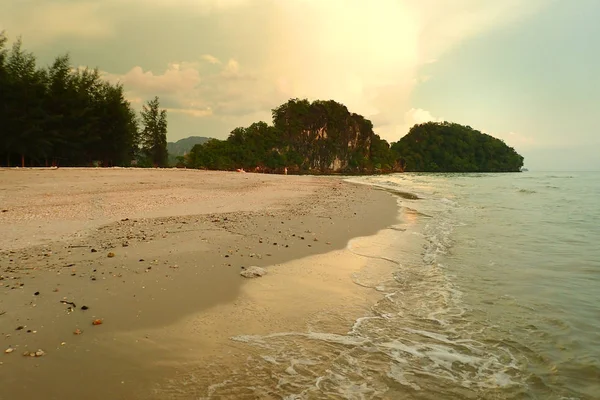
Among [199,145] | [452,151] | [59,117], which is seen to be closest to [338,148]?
[199,145]

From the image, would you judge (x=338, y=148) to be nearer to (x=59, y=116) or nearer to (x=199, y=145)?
(x=199, y=145)

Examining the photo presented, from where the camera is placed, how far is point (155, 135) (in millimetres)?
57312

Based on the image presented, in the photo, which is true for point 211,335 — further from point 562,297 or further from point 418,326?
point 562,297

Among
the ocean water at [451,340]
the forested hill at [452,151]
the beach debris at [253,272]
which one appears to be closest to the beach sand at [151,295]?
the beach debris at [253,272]

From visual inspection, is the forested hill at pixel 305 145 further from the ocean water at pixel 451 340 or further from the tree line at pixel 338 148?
the ocean water at pixel 451 340

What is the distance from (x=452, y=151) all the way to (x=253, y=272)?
194 metres

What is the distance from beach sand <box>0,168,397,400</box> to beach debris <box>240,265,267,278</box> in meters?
0.16

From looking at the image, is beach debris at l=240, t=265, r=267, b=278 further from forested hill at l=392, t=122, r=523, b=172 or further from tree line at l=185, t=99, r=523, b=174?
forested hill at l=392, t=122, r=523, b=172

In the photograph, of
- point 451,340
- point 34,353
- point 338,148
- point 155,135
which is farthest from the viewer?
point 338,148

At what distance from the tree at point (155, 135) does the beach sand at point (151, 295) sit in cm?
4947

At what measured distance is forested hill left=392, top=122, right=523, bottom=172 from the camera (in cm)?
17425

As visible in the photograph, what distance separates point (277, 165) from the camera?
11188cm

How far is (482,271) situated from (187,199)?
419 inches

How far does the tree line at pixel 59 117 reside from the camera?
96.4 ft
